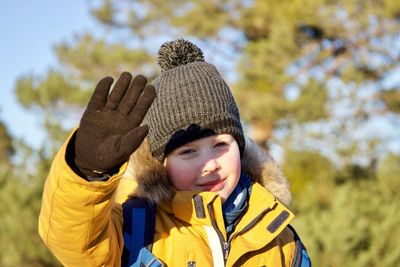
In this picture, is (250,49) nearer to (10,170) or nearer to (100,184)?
(10,170)

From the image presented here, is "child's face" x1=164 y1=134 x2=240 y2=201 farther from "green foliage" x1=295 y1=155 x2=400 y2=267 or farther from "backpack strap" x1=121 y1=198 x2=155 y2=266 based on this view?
"green foliage" x1=295 y1=155 x2=400 y2=267

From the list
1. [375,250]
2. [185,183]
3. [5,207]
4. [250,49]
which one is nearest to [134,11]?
[250,49]

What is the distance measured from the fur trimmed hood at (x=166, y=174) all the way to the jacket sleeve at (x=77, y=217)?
1.05 feet

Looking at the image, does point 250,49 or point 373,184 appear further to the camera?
point 250,49

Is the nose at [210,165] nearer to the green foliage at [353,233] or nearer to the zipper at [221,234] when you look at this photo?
the zipper at [221,234]

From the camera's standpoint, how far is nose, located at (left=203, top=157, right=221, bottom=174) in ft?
7.07

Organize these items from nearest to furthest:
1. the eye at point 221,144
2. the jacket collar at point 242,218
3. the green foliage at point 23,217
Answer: the jacket collar at point 242,218 → the eye at point 221,144 → the green foliage at point 23,217

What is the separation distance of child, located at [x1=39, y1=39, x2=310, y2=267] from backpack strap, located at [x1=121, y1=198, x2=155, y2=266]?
27mm

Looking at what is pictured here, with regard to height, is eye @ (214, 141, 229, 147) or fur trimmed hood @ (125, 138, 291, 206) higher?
eye @ (214, 141, 229, 147)

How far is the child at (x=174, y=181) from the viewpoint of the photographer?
1702 millimetres

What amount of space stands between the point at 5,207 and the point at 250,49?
684 cm

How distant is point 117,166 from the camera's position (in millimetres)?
1713

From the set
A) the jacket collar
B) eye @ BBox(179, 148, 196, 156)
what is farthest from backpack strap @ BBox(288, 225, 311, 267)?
eye @ BBox(179, 148, 196, 156)

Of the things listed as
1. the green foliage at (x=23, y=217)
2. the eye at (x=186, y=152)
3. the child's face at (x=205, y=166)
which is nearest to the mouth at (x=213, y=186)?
the child's face at (x=205, y=166)
